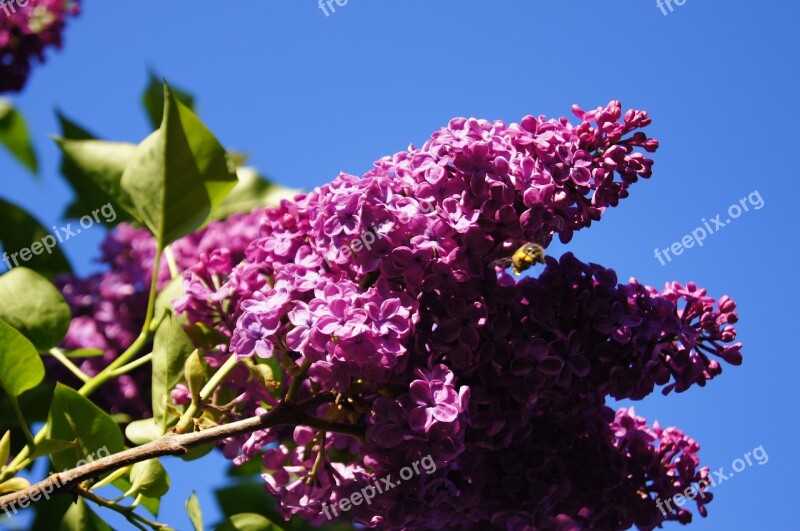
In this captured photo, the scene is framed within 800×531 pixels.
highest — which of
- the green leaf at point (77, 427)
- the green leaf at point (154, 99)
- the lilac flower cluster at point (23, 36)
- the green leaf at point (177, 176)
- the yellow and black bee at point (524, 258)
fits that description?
the lilac flower cluster at point (23, 36)

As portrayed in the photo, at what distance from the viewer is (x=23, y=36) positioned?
452 centimetres

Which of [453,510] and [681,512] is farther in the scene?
[681,512]

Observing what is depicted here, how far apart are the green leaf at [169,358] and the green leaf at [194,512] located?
26cm

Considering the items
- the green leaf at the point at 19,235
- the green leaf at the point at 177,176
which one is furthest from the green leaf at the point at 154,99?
the green leaf at the point at 177,176

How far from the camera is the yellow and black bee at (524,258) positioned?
1.84m

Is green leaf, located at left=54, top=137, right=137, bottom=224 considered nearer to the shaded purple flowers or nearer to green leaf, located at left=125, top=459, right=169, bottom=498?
the shaded purple flowers

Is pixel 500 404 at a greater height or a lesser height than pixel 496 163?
lesser

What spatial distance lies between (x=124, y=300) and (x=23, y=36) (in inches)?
86.4

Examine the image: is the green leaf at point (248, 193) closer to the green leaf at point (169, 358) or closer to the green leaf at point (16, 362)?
the green leaf at point (169, 358)

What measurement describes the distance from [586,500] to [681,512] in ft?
1.18

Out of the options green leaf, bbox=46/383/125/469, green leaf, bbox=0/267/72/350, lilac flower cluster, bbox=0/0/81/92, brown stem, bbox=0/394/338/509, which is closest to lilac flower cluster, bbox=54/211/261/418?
green leaf, bbox=0/267/72/350

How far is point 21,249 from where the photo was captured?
2.81 metres

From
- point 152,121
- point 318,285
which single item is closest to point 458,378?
point 318,285

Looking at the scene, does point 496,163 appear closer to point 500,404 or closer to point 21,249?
point 500,404
